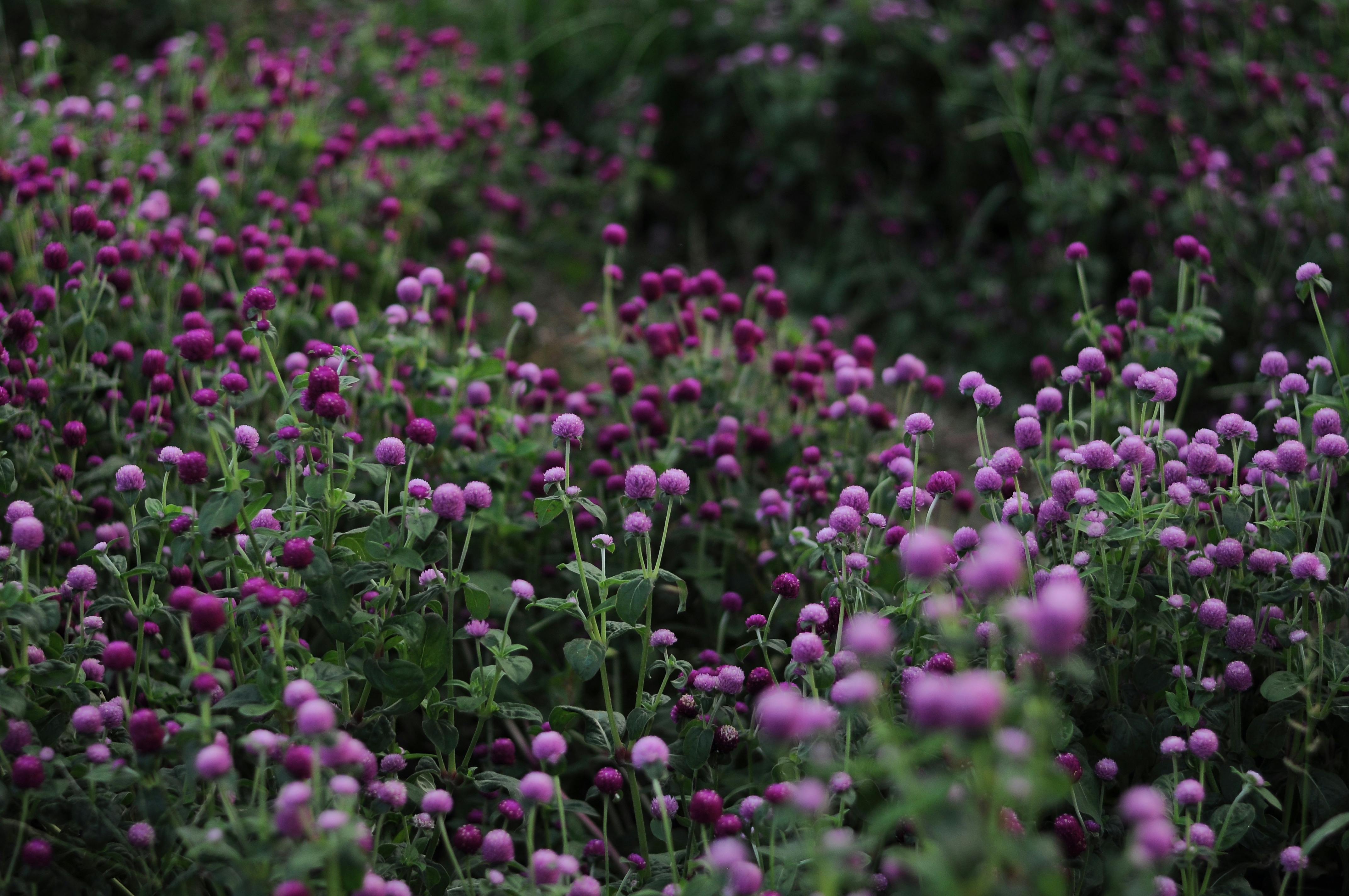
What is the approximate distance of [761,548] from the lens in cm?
283

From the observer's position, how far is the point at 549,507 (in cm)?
197

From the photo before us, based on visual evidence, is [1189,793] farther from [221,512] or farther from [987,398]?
[221,512]

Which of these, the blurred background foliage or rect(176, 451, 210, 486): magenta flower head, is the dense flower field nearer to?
rect(176, 451, 210, 486): magenta flower head

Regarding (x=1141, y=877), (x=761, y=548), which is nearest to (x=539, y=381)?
(x=761, y=548)

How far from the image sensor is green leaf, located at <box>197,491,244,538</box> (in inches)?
69.6

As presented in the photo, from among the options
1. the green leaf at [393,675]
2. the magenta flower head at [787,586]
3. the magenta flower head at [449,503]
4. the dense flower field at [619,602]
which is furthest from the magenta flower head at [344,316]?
the magenta flower head at [787,586]

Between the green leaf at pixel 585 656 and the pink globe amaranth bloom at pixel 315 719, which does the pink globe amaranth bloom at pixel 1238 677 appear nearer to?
the green leaf at pixel 585 656

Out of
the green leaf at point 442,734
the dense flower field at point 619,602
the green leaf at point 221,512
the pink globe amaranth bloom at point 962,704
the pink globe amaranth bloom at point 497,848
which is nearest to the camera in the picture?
the pink globe amaranth bloom at point 962,704

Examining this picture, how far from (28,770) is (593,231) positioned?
389 cm

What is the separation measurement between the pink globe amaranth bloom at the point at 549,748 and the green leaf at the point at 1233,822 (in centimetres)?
104

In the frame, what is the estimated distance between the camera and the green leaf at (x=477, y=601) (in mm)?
1999

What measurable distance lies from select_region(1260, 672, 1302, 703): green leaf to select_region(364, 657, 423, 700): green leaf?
59.3 inches

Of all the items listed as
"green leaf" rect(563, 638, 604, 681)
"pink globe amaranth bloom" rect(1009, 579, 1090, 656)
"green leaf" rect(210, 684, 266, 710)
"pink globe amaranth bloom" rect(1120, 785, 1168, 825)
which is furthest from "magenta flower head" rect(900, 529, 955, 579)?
"green leaf" rect(210, 684, 266, 710)

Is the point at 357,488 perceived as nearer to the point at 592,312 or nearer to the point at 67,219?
the point at 592,312
